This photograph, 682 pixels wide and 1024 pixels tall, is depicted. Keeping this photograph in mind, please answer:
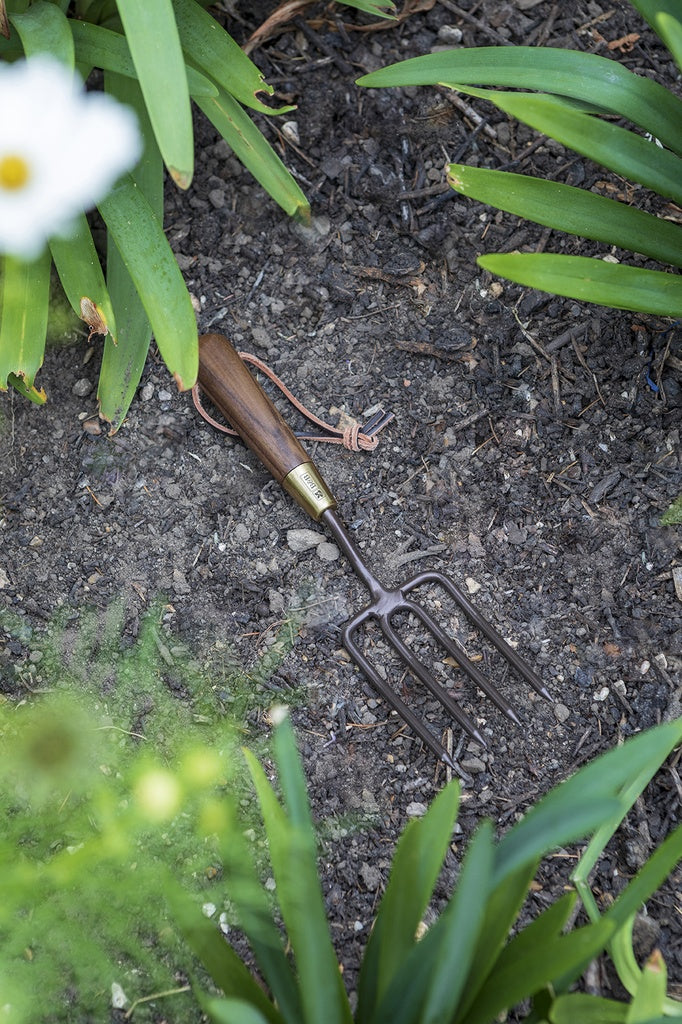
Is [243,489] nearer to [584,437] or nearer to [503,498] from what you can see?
[503,498]

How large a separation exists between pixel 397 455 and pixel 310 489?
18 centimetres

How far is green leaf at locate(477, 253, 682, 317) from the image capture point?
111cm

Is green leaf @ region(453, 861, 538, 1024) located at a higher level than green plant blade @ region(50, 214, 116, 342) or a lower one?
lower

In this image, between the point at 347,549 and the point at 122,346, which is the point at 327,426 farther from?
the point at 122,346

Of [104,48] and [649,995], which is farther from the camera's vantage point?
[104,48]

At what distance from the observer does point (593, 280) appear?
3.67ft

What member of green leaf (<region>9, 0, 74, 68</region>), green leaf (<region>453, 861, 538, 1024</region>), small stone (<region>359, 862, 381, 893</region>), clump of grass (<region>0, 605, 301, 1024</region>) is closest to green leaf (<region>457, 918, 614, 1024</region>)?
green leaf (<region>453, 861, 538, 1024</region>)

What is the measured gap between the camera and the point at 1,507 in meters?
1.43

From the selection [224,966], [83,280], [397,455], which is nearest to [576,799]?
[224,966]

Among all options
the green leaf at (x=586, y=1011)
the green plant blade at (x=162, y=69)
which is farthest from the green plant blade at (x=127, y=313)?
the green leaf at (x=586, y=1011)

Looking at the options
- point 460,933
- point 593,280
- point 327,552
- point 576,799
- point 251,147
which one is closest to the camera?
point 460,933

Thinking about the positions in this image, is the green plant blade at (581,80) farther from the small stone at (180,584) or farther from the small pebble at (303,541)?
the small stone at (180,584)

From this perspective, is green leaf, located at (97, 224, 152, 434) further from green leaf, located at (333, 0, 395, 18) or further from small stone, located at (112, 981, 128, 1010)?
small stone, located at (112, 981, 128, 1010)

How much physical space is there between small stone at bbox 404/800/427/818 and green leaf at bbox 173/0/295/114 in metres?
1.05
